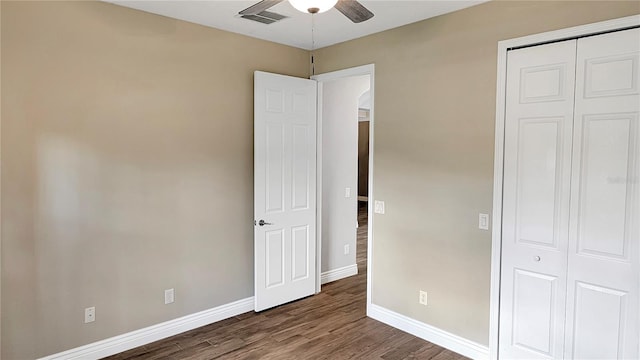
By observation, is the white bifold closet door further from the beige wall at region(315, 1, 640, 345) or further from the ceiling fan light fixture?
the ceiling fan light fixture

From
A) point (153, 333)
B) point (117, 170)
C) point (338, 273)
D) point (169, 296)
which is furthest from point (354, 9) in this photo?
point (338, 273)

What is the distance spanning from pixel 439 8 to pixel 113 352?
3.68 meters

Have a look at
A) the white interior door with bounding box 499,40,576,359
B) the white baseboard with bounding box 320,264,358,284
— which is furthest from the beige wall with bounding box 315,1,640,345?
the white baseboard with bounding box 320,264,358,284

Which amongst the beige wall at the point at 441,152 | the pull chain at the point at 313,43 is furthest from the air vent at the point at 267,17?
the beige wall at the point at 441,152

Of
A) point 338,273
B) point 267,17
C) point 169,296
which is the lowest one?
point 338,273

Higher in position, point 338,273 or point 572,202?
point 572,202

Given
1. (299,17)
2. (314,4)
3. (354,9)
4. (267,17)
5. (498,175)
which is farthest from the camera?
(299,17)

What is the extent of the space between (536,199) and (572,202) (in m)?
0.21

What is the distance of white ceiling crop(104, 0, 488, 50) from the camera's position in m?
2.90

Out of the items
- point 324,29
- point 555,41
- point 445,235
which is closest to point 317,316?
point 445,235

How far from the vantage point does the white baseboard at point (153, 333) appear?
289 centimetres

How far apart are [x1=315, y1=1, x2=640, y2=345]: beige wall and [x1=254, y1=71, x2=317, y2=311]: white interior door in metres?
0.82

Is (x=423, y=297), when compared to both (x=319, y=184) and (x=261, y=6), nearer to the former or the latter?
(x=319, y=184)

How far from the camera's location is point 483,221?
2.91 metres
